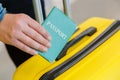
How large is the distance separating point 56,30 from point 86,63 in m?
A: 0.14

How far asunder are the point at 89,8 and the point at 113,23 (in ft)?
3.90

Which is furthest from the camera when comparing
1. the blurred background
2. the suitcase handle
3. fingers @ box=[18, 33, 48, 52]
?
the blurred background

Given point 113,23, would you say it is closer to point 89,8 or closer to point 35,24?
point 35,24

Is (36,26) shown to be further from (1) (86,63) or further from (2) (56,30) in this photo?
(1) (86,63)

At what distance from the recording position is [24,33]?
0.65m

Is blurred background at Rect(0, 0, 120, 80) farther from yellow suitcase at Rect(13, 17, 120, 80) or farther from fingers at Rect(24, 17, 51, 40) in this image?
fingers at Rect(24, 17, 51, 40)

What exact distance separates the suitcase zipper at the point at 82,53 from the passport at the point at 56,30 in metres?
0.06

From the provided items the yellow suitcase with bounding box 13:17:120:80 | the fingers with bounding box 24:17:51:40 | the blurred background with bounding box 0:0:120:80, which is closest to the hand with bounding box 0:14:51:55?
the fingers with bounding box 24:17:51:40

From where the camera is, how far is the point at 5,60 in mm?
1676

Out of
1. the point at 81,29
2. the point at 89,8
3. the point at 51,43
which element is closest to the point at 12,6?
the point at 81,29

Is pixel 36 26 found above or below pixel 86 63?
above

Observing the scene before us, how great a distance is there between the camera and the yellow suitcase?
2.46 feet

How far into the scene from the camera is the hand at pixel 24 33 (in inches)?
25.7

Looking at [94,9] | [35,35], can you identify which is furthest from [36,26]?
[94,9]
